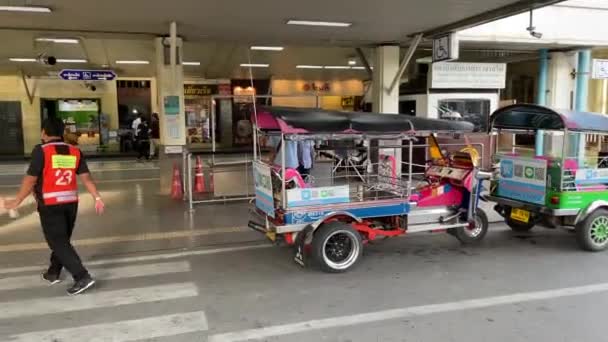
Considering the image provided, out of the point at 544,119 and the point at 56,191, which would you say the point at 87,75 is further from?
the point at 544,119

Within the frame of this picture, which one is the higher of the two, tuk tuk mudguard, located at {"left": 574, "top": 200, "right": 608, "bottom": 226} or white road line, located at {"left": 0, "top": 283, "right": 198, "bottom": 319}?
tuk tuk mudguard, located at {"left": 574, "top": 200, "right": 608, "bottom": 226}

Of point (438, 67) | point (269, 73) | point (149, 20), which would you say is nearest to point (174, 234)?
point (149, 20)

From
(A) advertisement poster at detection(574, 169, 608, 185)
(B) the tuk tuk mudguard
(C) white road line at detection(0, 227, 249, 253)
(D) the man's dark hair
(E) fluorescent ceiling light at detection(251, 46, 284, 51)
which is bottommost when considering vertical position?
(C) white road line at detection(0, 227, 249, 253)

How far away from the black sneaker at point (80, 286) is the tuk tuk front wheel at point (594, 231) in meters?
6.23

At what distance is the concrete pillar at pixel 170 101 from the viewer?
34.9 feet

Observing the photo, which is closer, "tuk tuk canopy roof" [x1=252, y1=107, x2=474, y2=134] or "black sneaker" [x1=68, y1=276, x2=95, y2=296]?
"black sneaker" [x1=68, y1=276, x2=95, y2=296]

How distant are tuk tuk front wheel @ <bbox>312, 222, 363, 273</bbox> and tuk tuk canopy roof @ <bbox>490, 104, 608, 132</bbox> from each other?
10.7 feet

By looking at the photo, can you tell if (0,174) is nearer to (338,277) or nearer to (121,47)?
(121,47)

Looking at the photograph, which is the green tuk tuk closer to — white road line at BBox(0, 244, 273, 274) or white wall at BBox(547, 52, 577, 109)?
white road line at BBox(0, 244, 273, 274)

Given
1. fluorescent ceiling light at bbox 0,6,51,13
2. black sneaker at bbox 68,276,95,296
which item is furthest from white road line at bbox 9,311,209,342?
fluorescent ceiling light at bbox 0,6,51,13

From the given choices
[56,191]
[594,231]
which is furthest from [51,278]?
[594,231]

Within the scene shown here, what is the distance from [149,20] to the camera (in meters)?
9.12

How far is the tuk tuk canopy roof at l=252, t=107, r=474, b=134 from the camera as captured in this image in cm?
586

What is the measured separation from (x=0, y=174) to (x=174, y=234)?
1092 cm
